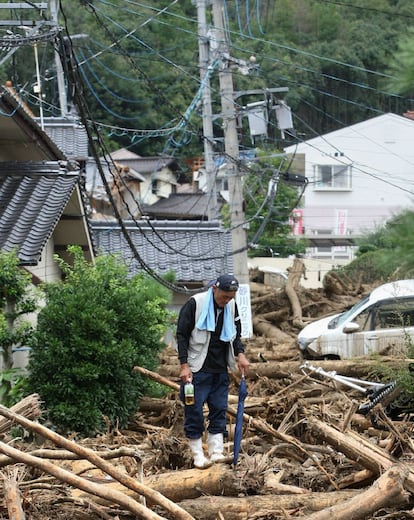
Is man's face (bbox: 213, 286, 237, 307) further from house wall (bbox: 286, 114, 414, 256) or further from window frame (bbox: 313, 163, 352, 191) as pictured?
window frame (bbox: 313, 163, 352, 191)

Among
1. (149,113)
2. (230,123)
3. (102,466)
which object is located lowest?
(102,466)

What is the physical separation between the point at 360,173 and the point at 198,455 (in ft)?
139

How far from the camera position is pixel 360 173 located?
4844 centimetres

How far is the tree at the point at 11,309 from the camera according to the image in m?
11.1

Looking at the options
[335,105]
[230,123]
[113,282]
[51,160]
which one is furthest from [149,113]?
[113,282]

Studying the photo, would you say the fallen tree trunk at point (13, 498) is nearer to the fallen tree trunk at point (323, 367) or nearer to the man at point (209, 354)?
the man at point (209, 354)

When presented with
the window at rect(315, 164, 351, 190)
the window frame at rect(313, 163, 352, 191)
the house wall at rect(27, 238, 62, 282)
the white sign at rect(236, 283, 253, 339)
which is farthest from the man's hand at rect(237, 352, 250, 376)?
the window frame at rect(313, 163, 352, 191)

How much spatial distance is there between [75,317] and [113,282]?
3.09 ft

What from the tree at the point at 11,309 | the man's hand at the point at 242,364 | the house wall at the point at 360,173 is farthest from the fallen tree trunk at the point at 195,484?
the house wall at the point at 360,173

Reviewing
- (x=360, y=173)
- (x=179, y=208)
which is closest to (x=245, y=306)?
(x=179, y=208)

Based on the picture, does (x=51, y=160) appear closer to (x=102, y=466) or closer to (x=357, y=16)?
(x=102, y=466)

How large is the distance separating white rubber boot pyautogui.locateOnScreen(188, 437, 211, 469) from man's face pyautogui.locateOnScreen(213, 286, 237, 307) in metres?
1.23

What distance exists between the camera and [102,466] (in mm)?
6211

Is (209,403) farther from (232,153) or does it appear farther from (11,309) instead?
(232,153)
